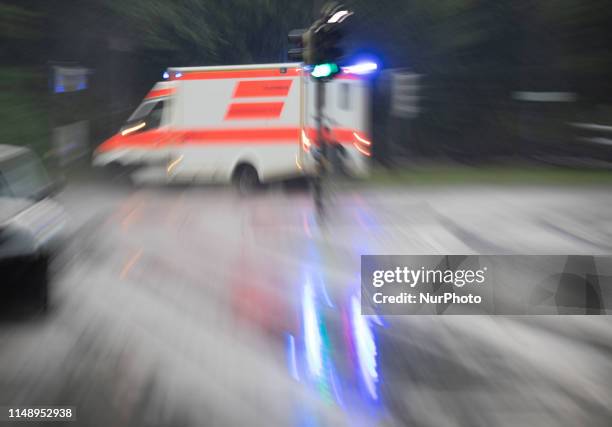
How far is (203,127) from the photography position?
1669cm

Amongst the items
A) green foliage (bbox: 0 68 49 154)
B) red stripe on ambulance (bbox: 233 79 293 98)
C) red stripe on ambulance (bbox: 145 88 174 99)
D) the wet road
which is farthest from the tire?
green foliage (bbox: 0 68 49 154)

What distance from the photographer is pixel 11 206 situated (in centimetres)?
703

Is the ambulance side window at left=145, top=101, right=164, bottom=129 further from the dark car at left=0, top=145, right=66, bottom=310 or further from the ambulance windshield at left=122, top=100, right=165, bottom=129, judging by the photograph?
the dark car at left=0, top=145, right=66, bottom=310

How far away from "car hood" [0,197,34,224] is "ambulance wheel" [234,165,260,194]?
9464mm

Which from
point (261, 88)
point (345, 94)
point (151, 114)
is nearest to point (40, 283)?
point (261, 88)

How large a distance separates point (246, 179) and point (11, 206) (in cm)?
991

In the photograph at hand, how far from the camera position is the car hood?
6.75 m

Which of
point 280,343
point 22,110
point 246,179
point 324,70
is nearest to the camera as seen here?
point 280,343

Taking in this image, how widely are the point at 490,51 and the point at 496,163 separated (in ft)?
13.9

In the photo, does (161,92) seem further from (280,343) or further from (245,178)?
(280,343)

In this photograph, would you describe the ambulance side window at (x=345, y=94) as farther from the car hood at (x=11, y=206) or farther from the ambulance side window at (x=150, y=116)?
the car hood at (x=11, y=206)

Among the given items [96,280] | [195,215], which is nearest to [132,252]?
[96,280]

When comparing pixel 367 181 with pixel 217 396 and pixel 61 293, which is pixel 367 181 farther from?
pixel 217 396

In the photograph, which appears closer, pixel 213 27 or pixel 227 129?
pixel 227 129
